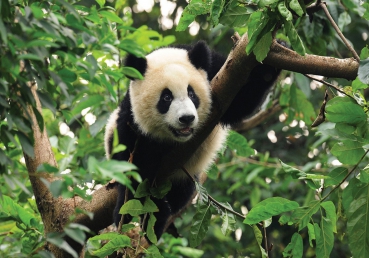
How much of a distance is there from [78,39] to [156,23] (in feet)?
21.4

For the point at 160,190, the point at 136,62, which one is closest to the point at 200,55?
the point at 136,62

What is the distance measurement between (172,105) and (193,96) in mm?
168

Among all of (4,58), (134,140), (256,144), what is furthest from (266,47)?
(256,144)

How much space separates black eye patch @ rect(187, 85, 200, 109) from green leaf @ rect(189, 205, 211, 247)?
2.66 feet

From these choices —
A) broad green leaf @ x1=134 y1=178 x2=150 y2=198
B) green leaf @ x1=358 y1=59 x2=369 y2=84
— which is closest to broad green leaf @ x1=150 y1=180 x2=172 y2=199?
broad green leaf @ x1=134 y1=178 x2=150 y2=198

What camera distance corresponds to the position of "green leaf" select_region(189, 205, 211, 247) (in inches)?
126

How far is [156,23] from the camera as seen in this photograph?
8.61 m

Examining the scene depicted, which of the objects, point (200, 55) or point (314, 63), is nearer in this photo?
point (314, 63)

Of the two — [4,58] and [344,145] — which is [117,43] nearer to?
[4,58]

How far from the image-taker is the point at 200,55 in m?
4.05

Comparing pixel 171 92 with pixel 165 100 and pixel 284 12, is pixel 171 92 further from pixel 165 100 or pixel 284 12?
pixel 284 12

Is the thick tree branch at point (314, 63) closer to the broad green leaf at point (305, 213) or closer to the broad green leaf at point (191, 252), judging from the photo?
the broad green leaf at point (305, 213)

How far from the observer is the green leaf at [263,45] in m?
2.56

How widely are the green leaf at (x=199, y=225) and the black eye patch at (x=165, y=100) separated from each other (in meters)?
0.92
